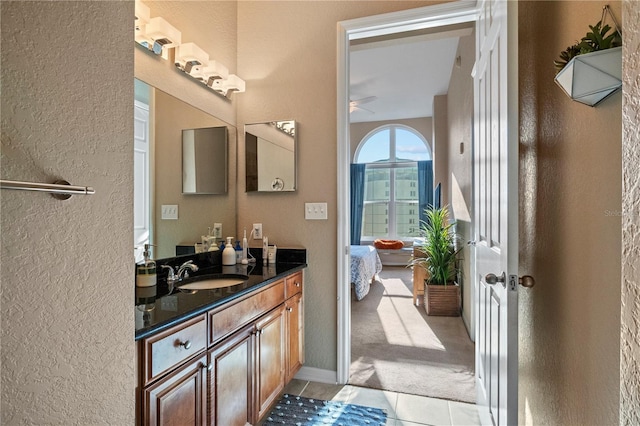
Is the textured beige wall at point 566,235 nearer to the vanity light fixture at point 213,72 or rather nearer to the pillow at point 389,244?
the vanity light fixture at point 213,72

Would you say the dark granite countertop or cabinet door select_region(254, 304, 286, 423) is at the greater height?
the dark granite countertop

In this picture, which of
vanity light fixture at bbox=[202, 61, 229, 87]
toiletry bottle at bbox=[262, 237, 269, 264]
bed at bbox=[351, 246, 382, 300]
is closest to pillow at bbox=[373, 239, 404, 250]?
bed at bbox=[351, 246, 382, 300]

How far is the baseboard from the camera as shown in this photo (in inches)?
89.2

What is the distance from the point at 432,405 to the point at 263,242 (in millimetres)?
1505

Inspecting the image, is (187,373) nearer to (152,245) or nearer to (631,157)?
(152,245)

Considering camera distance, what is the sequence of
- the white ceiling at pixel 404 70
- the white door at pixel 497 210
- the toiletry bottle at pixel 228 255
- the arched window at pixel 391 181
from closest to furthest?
the white door at pixel 497 210 → the toiletry bottle at pixel 228 255 → the white ceiling at pixel 404 70 → the arched window at pixel 391 181

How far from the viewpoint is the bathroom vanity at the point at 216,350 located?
1.05 m

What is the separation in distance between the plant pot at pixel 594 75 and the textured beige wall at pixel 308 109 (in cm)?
149

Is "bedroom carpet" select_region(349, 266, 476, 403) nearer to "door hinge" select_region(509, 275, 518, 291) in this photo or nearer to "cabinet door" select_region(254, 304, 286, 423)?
"cabinet door" select_region(254, 304, 286, 423)

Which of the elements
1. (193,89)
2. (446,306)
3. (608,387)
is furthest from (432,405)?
(193,89)

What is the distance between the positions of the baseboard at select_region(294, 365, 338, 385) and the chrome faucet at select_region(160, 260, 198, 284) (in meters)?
1.08

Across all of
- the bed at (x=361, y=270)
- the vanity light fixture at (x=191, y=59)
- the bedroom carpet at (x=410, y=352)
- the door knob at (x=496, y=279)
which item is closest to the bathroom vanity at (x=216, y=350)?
the bedroom carpet at (x=410, y=352)

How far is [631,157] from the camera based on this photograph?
1.76ft

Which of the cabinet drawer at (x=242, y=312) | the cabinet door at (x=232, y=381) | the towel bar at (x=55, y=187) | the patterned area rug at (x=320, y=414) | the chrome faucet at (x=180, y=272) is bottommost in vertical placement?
the patterned area rug at (x=320, y=414)
